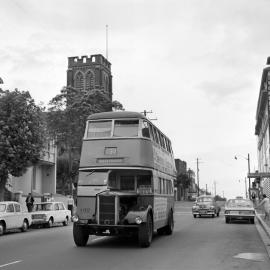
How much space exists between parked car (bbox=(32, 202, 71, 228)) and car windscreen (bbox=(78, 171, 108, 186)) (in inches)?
448

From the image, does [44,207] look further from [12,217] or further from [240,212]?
[240,212]

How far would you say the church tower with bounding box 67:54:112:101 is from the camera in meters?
84.4

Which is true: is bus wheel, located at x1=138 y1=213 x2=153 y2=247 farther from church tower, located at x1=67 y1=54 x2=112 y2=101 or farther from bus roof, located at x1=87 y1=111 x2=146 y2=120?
church tower, located at x1=67 y1=54 x2=112 y2=101

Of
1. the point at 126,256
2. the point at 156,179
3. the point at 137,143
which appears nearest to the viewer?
the point at 126,256

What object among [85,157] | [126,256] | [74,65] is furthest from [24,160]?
[74,65]

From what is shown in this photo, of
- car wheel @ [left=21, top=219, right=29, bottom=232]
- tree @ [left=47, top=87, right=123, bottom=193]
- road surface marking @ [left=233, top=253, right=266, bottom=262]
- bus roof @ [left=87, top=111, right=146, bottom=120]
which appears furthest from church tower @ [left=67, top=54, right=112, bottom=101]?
road surface marking @ [left=233, top=253, right=266, bottom=262]

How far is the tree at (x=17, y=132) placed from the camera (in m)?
26.5

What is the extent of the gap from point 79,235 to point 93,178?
6.25 feet

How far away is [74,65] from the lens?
87.8 m

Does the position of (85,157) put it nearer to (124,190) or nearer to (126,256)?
(124,190)

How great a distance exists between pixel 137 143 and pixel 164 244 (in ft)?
12.1

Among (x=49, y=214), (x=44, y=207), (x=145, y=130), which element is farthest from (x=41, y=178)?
(x=145, y=130)

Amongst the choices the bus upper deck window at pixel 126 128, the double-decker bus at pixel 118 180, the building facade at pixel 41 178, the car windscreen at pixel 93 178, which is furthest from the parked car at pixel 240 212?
the building facade at pixel 41 178

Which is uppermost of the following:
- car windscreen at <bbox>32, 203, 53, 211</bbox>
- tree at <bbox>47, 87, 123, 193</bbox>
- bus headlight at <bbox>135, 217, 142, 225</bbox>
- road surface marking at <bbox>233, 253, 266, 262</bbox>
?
tree at <bbox>47, 87, 123, 193</bbox>
